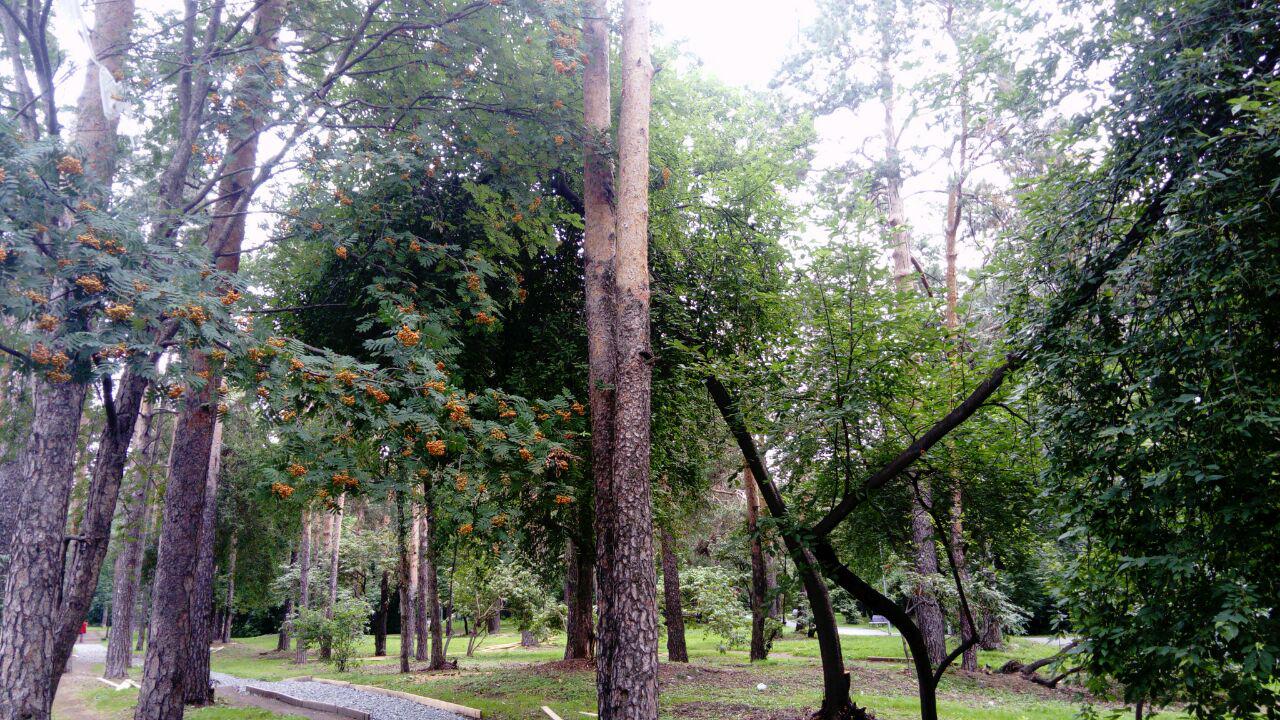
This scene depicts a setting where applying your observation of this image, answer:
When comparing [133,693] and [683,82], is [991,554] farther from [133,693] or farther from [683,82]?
[133,693]

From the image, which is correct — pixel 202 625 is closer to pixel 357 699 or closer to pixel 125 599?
pixel 357 699

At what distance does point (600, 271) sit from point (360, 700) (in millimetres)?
8958

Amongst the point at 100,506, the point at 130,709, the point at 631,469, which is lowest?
the point at 130,709

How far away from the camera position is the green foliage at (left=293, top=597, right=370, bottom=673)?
16141 millimetres

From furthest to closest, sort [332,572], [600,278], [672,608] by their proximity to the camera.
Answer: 1. [332,572]
2. [672,608]
3. [600,278]

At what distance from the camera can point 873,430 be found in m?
6.44

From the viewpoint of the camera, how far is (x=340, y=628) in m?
16.2

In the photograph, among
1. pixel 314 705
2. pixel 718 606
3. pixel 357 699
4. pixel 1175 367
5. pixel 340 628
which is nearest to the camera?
pixel 1175 367

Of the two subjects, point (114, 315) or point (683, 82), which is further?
point (683, 82)

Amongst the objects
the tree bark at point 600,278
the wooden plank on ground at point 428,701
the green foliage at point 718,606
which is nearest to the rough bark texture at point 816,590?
the tree bark at point 600,278

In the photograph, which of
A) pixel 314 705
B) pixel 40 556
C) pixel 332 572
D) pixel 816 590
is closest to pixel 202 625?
pixel 314 705

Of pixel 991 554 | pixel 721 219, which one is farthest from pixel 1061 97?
pixel 991 554

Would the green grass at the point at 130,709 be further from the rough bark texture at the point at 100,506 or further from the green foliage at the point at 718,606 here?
the green foliage at the point at 718,606

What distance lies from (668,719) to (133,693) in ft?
39.7
